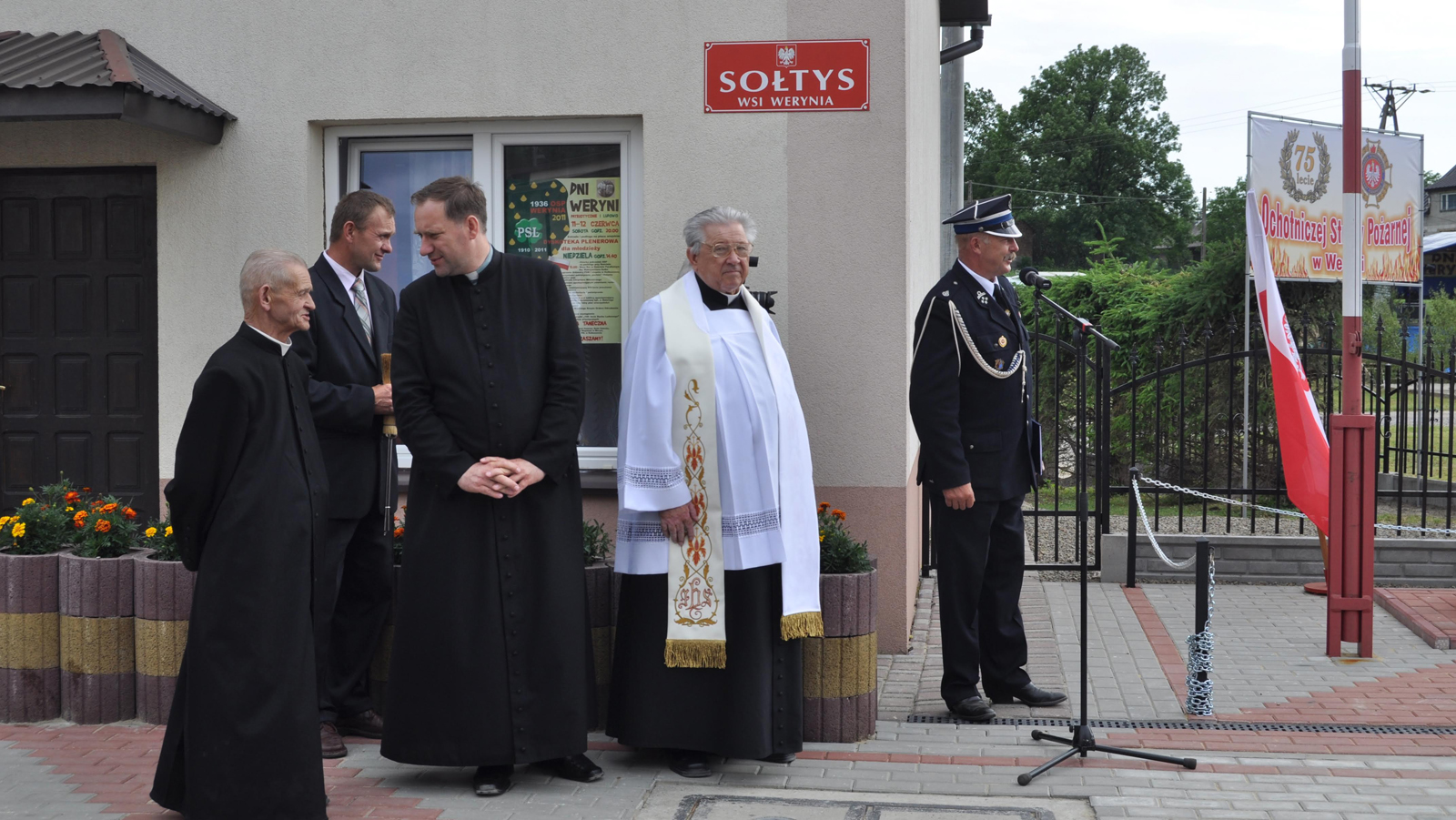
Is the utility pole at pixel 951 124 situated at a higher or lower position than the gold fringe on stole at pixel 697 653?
higher

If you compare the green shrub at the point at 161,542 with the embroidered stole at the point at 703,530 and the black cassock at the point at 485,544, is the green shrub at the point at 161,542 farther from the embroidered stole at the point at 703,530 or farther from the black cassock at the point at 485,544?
the embroidered stole at the point at 703,530

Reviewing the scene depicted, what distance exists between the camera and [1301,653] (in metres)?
6.74

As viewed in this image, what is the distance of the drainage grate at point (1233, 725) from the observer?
5.46 metres

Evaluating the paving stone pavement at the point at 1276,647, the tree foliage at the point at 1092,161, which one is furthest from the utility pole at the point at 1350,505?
Result: the tree foliage at the point at 1092,161

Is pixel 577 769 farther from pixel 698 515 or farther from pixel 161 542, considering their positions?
pixel 161 542

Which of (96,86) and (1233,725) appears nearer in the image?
(1233,725)

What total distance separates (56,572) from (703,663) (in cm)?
277

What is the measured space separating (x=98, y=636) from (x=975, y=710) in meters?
3.56

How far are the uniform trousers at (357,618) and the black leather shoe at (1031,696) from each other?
8.51 ft

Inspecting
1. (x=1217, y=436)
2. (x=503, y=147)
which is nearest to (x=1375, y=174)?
(x=1217, y=436)

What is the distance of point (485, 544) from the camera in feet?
15.5

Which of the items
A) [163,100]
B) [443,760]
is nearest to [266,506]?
[443,760]

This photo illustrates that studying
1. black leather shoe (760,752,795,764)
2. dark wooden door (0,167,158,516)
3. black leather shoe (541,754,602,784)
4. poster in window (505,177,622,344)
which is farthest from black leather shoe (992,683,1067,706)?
dark wooden door (0,167,158,516)

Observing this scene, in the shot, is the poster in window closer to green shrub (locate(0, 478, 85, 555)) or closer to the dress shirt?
the dress shirt
